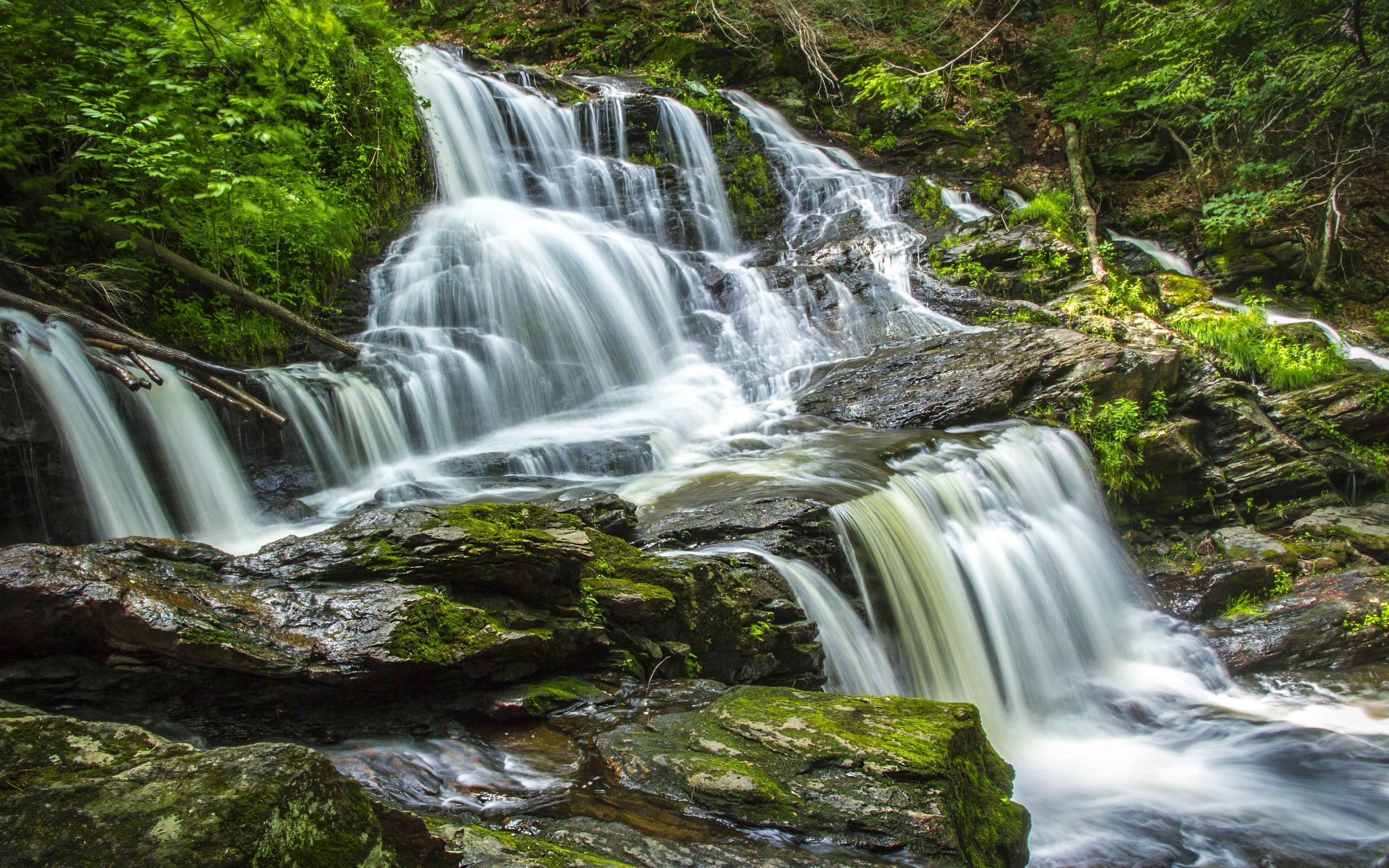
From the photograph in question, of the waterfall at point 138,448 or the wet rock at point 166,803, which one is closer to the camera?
the wet rock at point 166,803

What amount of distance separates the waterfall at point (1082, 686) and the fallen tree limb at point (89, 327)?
17.4 feet

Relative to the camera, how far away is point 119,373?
19.1 feet

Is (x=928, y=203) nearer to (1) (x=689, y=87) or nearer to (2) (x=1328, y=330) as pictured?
(1) (x=689, y=87)

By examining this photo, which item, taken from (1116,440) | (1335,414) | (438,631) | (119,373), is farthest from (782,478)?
(1335,414)

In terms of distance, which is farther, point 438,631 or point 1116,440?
point 1116,440

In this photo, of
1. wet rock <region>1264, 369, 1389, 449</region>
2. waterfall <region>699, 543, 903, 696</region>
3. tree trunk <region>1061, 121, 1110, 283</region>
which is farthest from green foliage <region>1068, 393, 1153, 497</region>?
waterfall <region>699, 543, 903, 696</region>

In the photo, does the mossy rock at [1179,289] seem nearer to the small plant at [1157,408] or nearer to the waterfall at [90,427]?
the small plant at [1157,408]

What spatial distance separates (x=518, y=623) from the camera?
12.7 ft

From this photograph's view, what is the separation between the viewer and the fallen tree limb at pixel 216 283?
7070 millimetres

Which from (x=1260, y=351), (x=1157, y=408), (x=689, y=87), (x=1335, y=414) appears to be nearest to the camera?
(x=1157, y=408)

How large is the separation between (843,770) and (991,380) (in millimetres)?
6918

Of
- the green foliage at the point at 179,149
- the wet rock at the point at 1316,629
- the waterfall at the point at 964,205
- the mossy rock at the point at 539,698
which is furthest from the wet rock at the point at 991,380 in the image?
the green foliage at the point at 179,149

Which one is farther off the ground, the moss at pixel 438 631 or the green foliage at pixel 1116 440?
the moss at pixel 438 631

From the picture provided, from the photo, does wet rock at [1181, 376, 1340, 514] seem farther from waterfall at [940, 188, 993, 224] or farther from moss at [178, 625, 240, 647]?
moss at [178, 625, 240, 647]
